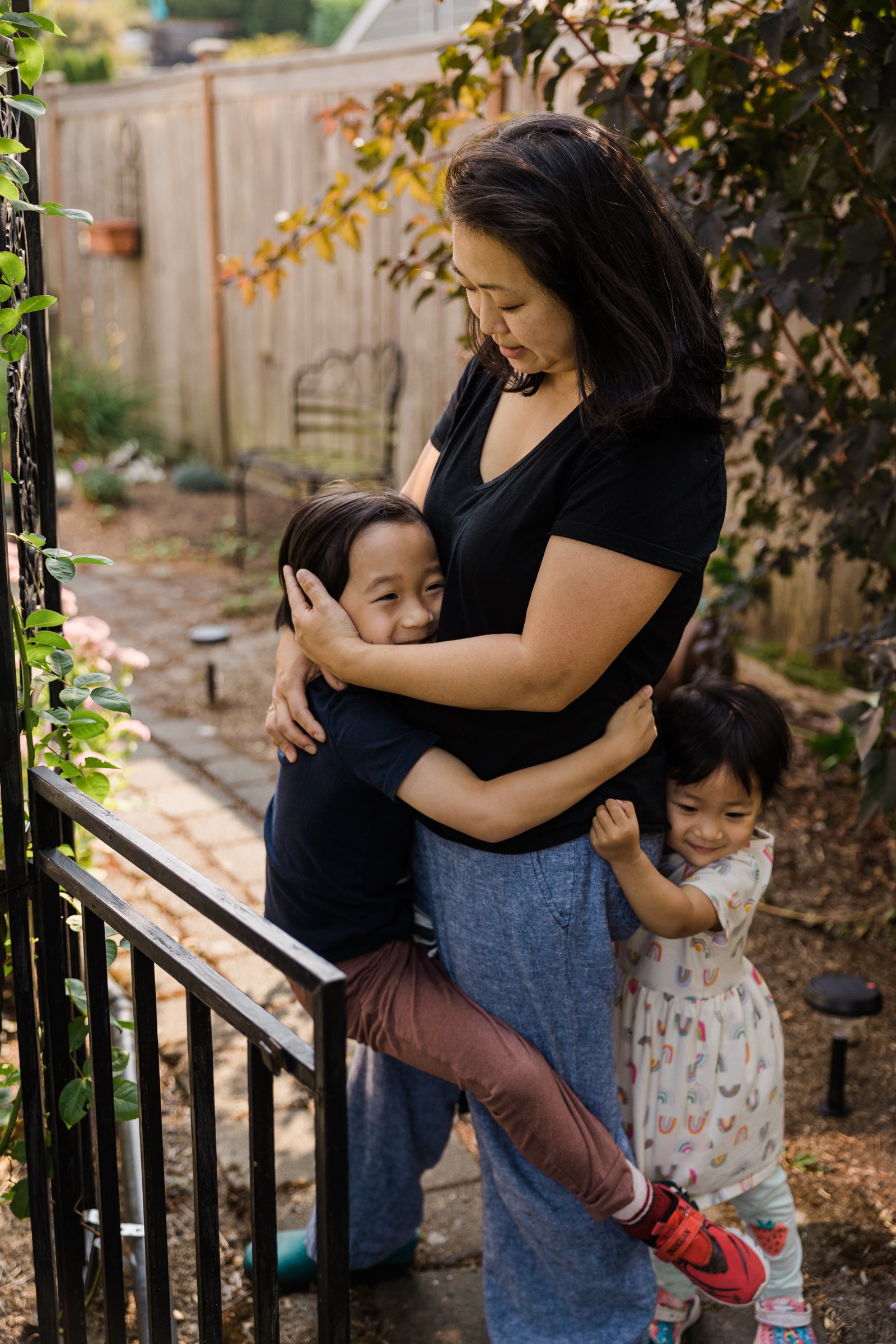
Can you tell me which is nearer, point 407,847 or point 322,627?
point 322,627

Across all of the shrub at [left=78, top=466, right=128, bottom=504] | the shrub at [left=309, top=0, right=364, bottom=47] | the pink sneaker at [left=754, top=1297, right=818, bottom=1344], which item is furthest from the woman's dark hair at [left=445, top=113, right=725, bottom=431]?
the shrub at [left=309, top=0, right=364, bottom=47]

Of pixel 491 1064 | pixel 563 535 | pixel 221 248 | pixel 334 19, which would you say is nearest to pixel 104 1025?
pixel 491 1064

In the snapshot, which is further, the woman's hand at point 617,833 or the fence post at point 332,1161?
the woman's hand at point 617,833

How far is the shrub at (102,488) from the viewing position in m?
7.73

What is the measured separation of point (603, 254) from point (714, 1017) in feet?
3.65

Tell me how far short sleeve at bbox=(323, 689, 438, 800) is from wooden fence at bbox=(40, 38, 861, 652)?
3057mm

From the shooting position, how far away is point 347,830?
65.5 inches

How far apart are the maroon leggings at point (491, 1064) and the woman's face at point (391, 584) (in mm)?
453

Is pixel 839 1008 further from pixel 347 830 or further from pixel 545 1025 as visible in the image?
pixel 347 830

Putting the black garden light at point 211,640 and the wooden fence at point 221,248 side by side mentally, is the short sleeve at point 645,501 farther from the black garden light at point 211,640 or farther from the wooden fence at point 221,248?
the wooden fence at point 221,248

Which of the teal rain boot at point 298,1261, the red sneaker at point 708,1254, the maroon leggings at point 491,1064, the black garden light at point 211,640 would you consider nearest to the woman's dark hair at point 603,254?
the maroon leggings at point 491,1064

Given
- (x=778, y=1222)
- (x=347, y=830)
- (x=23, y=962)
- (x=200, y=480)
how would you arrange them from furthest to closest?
(x=200, y=480) → (x=778, y=1222) → (x=347, y=830) → (x=23, y=962)

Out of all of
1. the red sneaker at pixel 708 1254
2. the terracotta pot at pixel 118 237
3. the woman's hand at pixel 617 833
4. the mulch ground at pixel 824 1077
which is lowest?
the mulch ground at pixel 824 1077

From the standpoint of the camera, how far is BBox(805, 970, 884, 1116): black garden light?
237 cm
